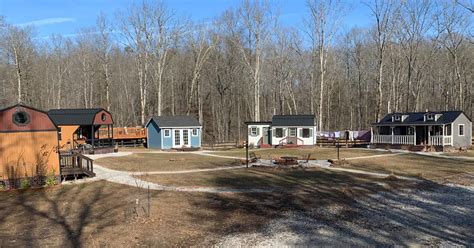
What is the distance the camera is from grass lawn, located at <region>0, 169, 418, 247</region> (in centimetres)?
1112

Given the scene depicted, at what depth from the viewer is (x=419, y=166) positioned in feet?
82.5

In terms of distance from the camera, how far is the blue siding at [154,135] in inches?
1608

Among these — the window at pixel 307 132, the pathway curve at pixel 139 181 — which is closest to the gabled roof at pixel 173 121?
the window at pixel 307 132

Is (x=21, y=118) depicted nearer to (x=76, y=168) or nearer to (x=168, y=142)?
(x=76, y=168)

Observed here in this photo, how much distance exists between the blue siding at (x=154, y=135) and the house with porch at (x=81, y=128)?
586 cm

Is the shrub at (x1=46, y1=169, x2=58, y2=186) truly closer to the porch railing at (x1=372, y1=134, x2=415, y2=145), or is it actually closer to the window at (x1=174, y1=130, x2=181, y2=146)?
the window at (x1=174, y1=130, x2=181, y2=146)

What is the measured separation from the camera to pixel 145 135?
42.6m

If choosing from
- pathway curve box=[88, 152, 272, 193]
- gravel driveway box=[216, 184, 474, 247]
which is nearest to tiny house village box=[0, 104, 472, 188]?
pathway curve box=[88, 152, 272, 193]

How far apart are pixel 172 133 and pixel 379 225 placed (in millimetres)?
30796

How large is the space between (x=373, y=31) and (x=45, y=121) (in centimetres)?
4795

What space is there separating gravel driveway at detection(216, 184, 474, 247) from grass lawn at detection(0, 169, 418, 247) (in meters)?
0.44

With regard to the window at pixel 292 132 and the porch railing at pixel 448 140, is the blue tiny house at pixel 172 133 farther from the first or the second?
the porch railing at pixel 448 140

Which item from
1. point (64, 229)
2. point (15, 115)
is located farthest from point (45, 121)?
point (64, 229)

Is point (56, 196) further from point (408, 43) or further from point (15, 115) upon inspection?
point (408, 43)
